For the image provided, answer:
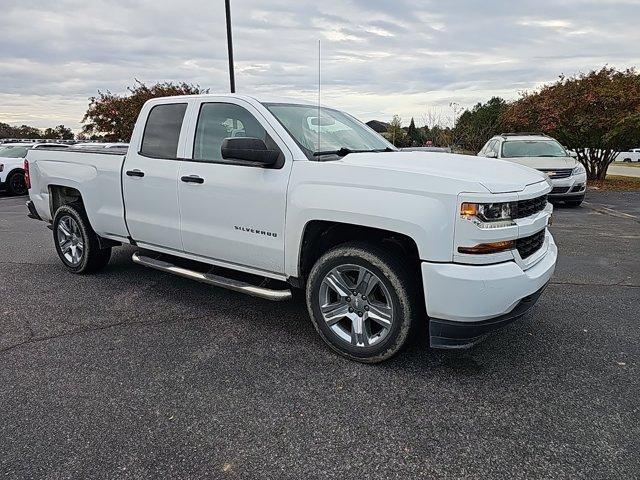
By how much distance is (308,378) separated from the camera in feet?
11.2

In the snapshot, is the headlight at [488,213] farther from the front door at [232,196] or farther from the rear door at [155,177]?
the rear door at [155,177]

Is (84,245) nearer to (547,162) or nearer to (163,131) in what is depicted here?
(163,131)

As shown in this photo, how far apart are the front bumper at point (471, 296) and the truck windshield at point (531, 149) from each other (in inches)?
409

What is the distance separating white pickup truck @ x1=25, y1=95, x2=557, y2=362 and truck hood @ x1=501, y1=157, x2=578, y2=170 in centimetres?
838

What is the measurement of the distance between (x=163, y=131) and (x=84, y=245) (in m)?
1.86

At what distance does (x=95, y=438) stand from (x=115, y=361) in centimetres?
98

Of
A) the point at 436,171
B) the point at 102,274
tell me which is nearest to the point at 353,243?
the point at 436,171

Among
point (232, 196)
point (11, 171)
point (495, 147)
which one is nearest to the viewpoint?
point (232, 196)

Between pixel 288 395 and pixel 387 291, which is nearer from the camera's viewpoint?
pixel 288 395

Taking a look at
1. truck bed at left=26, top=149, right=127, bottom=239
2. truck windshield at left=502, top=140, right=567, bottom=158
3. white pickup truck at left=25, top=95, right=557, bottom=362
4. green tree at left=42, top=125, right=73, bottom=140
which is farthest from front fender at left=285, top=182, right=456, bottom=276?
green tree at left=42, top=125, right=73, bottom=140

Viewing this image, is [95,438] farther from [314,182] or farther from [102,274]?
[102,274]

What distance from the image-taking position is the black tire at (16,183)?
15.9 metres

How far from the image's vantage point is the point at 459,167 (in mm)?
3486

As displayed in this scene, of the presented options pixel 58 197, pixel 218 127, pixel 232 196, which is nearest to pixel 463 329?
pixel 232 196
